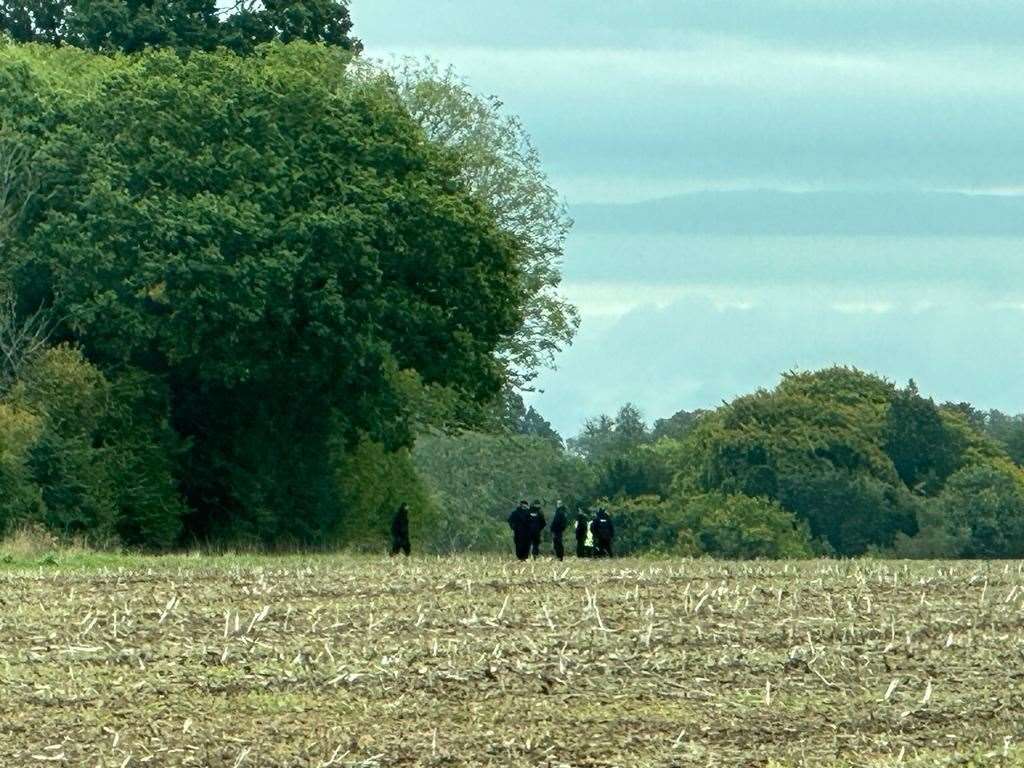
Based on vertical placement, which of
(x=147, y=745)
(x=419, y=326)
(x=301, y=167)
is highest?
(x=301, y=167)

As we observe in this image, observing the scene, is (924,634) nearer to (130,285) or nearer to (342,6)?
(130,285)

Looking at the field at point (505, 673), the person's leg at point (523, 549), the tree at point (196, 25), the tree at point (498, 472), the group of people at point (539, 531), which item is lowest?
the field at point (505, 673)

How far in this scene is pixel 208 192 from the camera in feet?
162

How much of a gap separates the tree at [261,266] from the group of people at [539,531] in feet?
12.0

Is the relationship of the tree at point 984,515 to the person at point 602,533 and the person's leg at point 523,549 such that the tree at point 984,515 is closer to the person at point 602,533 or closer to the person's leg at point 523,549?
the person at point 602,533

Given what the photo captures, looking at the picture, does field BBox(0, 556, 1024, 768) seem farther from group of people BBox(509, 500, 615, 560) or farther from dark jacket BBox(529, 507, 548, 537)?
dark jacket BBox(529, 507, 548, 537)

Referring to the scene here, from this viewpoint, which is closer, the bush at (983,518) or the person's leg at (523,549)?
the person's leg at (523,549)

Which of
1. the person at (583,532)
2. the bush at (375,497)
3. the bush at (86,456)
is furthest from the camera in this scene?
the bush at (375,497)

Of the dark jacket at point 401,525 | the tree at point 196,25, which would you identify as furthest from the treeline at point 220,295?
the tree at point 196,25

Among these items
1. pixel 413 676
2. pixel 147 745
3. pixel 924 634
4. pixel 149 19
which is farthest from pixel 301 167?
pixel 147 745

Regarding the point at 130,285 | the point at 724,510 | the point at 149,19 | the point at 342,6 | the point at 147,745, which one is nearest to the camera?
the point at 147,745

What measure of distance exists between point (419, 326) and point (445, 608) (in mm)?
22308

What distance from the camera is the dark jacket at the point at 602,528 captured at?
48781mm

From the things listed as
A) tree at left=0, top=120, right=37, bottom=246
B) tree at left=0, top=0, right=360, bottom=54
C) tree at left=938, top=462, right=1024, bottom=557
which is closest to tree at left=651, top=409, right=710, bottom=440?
tree at left=938, top=462, right=1024, bottom=557
